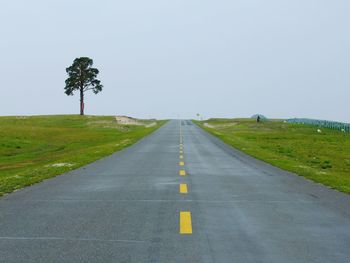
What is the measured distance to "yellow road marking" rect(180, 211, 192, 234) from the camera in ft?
26.1

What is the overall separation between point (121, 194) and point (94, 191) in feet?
3.16

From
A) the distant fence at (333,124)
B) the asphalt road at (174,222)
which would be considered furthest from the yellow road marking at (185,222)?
the distant fence at (333,124)

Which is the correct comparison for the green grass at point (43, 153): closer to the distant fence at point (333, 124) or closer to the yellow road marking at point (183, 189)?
the yellow road marking at point (183, 189)

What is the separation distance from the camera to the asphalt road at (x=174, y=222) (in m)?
6.58

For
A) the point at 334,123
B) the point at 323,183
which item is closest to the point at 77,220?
the point at 323,183

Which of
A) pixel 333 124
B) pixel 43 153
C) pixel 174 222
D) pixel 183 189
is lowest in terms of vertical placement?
pixel 43 153

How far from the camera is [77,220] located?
880 cm

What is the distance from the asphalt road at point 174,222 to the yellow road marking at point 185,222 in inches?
0.7

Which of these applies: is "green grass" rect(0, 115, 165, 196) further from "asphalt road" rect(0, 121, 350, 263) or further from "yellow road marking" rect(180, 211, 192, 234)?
"yellow road marking" rect(180, 211, 192, 234)

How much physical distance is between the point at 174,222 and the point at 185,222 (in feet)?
0.64

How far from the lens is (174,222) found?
8.57 meters

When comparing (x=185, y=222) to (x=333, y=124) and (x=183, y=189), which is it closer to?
(x=183, y=189)

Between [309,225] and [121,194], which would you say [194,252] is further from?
[121,194]

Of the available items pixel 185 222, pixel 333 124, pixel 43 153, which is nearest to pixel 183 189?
pixel 185 222
